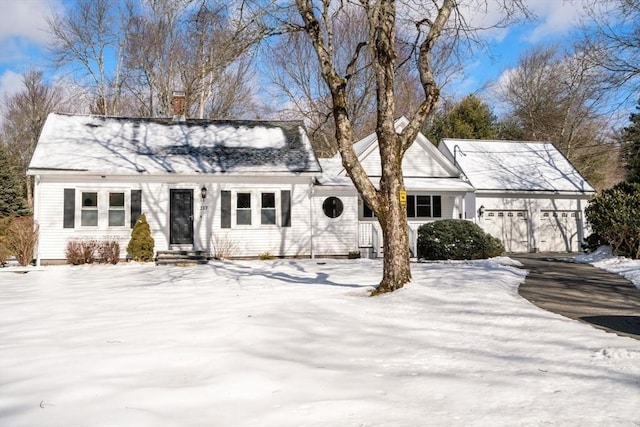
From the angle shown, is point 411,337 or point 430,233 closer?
point 411,337

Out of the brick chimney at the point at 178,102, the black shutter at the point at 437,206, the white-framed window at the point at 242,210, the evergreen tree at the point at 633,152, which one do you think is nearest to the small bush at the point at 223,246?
the white-framed window at the point at 242,210

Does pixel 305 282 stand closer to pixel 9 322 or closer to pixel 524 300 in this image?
pixel 524 300

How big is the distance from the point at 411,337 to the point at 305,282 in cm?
531

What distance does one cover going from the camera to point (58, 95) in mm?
36250

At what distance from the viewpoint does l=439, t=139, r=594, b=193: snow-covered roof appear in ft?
73.9

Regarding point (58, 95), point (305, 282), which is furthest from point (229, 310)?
point (58, 95)

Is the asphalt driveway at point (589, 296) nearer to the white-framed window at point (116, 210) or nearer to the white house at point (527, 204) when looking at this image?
the white house at point (527, 204)

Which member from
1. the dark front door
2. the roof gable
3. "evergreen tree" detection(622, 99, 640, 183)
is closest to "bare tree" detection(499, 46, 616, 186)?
"evergreen tree" detection(622, 99, 640, 183)

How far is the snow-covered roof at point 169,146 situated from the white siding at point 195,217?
48 centimetres

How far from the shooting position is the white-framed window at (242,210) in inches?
693

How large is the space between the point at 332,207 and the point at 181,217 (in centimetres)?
539

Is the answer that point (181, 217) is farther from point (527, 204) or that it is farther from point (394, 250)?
point (527, 204)

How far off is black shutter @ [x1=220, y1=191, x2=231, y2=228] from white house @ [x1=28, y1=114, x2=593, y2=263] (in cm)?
4

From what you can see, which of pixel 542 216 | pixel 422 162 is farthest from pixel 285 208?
pixel 542 216
